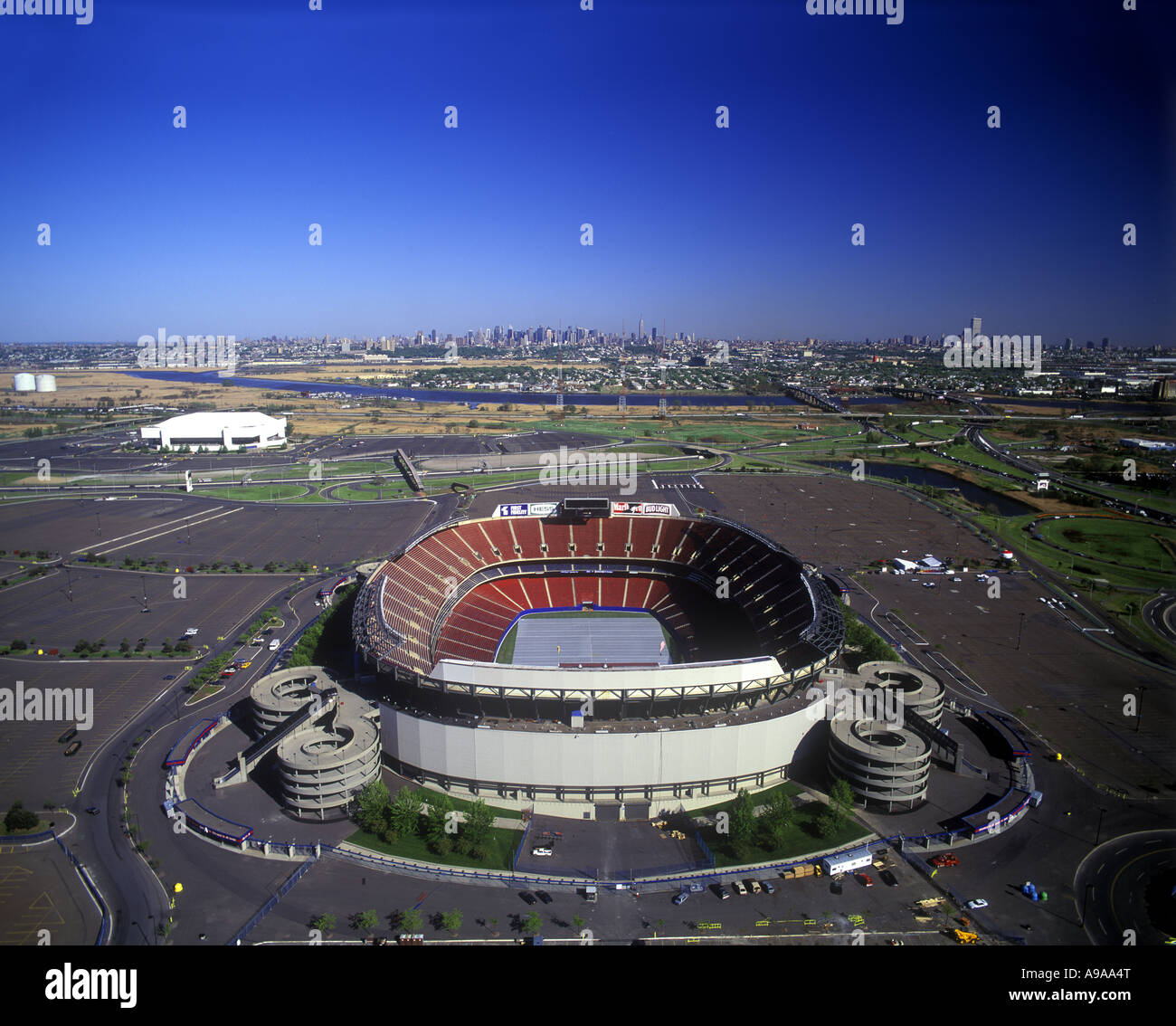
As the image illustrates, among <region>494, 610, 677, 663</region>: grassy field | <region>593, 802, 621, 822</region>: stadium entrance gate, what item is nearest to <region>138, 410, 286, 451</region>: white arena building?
<region>494, 610, 677, 663</region>: grassy field

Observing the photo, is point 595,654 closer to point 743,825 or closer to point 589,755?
point 589,755

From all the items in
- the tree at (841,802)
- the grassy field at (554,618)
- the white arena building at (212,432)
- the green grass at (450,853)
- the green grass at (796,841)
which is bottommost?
the green grass at (796,841)

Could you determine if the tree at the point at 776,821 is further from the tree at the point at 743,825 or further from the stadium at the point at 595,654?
the stadium at the point at 595,654

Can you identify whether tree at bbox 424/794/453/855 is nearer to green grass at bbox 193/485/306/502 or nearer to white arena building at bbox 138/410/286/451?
green grass at bbox 193/485/306/502

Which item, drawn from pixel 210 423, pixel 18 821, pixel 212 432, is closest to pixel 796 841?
pixel 18 821

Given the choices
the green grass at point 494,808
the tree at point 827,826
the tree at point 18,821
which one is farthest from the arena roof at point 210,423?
the tree at point 827,826
